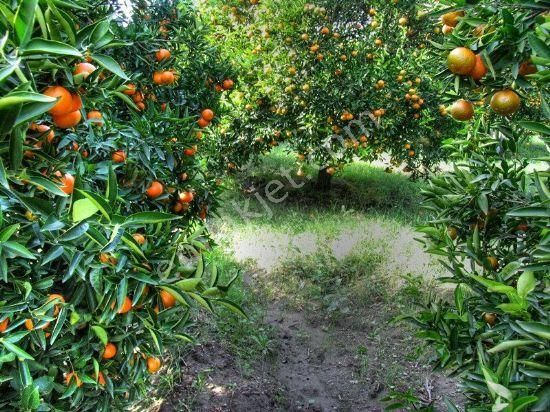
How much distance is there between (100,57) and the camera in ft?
3.26

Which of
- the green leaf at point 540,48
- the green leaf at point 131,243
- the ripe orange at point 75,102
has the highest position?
the green leaf at point 540,48

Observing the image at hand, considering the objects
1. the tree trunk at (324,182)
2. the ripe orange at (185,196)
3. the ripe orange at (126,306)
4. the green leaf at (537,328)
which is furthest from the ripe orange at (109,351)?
the tree trunk at (324,182)

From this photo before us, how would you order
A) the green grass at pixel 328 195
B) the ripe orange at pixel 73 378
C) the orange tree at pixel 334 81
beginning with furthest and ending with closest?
the green grass at pixel 328 195 → the orange tree at pixel 334 81 → the ripe orange at pixel 73 378

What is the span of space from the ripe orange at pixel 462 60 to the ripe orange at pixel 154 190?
1272 mm

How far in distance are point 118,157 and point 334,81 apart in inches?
142

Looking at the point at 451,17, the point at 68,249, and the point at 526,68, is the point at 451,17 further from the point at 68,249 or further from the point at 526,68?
the point at 68,249

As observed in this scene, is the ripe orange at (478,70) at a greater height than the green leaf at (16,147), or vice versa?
the ripe orange at (478,70)

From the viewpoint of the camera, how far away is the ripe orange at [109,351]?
1228 mm

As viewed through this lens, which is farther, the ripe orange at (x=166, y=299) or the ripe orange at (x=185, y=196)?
the ripe orange at (x=185, y=196)

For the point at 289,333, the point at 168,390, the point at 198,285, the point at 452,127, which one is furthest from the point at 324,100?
the point at 198,285

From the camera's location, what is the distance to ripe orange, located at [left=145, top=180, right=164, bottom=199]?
1901 millimetres

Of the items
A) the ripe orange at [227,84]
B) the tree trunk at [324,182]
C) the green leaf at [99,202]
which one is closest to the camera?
the green leaf at [99,202]

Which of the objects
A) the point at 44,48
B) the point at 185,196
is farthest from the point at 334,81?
the point at 44,48

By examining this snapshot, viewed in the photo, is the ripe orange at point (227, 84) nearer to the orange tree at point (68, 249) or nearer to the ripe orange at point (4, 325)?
the orange tree at point (68, 249)
